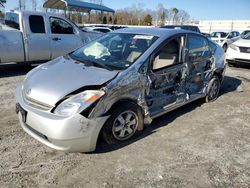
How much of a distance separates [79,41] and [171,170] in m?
6.50

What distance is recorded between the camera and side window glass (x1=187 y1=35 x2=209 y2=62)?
474 cm

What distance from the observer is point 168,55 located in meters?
4.33

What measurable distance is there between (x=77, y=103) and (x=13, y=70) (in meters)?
5.97

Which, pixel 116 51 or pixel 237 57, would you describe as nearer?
pixel 116 51

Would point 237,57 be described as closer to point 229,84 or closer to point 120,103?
point 229,84

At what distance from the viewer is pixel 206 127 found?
445 cm

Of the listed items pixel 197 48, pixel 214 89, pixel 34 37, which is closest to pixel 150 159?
pixel 197 48

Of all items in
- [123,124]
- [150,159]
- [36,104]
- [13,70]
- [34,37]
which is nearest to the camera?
[36,104]

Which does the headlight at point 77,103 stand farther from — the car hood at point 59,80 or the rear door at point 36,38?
the rear door at point 36,38

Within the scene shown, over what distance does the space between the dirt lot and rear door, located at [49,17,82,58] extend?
376cm

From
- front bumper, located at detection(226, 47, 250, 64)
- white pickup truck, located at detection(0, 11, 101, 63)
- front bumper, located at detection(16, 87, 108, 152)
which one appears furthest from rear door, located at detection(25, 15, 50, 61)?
front bumper, located at detection(226, 47, 250, 64)

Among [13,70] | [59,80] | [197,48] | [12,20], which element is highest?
[12,20]

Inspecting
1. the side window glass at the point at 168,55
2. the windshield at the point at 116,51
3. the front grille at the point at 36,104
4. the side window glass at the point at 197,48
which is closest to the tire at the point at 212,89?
the side window glass at the point at 197,48

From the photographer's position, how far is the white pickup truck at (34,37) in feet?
23.7
